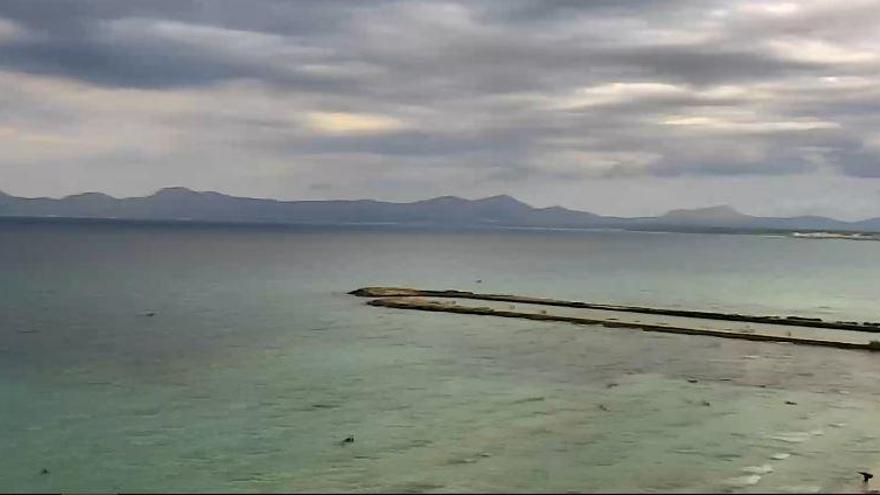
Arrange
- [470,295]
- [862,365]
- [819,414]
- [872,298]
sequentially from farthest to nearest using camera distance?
[872,298]
[470,295]
[862,365]
[819,414]

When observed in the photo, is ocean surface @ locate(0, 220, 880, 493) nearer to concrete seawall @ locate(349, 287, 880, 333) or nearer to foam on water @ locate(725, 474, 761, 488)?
foam on water @ locate(725, 474, 761, 488)

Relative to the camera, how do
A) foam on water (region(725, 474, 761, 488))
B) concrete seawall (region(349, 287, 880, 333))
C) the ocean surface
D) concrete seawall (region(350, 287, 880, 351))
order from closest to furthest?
foam on water (region(725, 474, 761, 488))
the ocean surface
concrete seawall (region(350, 287, 880, 351))
concrete seawall (region(349, 287, 880, 333))

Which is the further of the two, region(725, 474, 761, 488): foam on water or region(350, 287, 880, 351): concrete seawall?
region(350, 287, 880, 351): concrete seawall

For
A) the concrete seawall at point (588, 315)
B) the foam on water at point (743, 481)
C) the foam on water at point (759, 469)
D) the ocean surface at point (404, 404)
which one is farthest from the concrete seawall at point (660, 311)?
the foam on water at point (743, 481)

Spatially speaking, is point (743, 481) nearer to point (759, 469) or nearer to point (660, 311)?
point (759, 469)

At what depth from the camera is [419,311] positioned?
56.8m

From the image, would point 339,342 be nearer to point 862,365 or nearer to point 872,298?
point 862,365

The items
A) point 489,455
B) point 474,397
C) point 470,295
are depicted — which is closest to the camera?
point 489,455

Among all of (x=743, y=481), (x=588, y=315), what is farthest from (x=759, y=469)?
(x=588, y=315)

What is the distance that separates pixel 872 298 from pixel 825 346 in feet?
123

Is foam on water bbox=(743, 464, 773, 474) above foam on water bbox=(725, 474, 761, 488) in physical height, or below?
below

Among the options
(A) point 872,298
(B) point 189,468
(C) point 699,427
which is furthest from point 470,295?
(B) point 189,468

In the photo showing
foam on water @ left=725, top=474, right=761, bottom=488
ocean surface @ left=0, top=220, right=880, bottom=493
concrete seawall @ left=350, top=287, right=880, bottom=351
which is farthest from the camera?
concrete seawall @ left=350, top=287, right=880, bottom=351

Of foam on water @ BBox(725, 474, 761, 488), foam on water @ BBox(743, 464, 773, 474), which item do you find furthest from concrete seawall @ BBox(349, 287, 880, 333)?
foam on water @ BBox(725, 474, 761, 488)
